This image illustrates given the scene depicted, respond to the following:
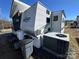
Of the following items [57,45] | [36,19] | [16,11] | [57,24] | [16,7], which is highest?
[16,7]

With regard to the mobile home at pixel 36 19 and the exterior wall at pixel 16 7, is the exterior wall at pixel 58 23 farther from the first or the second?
the exterior wall at pixel 16 7

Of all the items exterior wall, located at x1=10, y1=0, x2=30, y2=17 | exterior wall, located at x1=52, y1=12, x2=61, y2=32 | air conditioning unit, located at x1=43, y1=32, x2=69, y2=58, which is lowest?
air conditioning unit, located at x1=43, y1=32, x2=69, y2=58

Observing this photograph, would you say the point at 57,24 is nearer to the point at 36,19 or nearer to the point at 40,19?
the point at 40,19

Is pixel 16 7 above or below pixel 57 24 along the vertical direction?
above

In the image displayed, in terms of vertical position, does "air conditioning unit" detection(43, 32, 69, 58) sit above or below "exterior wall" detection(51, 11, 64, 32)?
below

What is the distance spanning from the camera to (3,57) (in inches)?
381

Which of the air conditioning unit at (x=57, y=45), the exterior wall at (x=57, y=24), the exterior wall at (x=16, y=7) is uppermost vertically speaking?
the exterior wall at (x=16, y=7)

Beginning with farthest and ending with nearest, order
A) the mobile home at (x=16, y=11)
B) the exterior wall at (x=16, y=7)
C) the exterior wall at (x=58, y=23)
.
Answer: the exterior wall at (x=16, y=7) < the mobile home at (x=16, y=11) < the exterior wall at (x=58, y=23)

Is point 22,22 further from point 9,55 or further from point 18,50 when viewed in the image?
point 9,55

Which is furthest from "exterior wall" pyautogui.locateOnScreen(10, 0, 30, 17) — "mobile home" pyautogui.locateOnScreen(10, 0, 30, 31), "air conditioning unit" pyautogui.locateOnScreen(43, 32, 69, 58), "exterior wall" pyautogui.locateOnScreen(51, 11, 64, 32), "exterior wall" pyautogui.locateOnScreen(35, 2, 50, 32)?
"air conditioning unit" pyautogui.locateOnScreen(43, 32, 69, 58)

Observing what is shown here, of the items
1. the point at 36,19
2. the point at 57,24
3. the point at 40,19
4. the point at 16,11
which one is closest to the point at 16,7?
the point at 16,11

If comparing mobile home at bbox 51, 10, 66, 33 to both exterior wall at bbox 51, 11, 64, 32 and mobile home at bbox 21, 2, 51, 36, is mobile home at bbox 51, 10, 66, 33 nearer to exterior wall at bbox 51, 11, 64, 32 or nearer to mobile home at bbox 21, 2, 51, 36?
exterior wall at bbox 51, 11, 64, 32

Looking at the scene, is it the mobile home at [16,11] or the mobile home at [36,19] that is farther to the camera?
the mobile home at [16,11]

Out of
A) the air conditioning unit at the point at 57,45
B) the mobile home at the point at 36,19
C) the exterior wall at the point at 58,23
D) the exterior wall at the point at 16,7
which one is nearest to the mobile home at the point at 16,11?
the exterior wall at the point at 16,7
